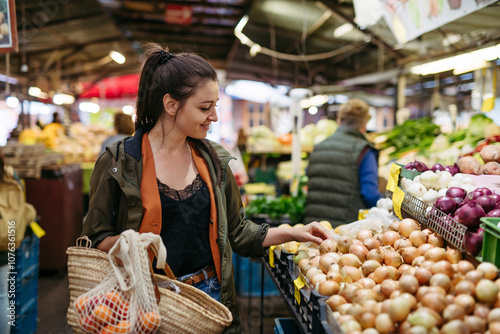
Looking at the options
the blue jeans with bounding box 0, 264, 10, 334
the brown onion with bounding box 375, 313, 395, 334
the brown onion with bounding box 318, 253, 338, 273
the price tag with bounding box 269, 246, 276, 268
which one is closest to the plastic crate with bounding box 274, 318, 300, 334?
the price tag with bounding box 269, 246, 276, 268

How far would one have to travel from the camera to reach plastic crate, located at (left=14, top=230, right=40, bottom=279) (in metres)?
3.17

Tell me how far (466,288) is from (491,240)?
0.23 m

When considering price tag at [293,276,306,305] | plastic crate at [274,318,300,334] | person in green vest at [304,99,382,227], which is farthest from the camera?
person in green vest at [304,99,382,227]

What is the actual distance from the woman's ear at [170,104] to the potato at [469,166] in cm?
178

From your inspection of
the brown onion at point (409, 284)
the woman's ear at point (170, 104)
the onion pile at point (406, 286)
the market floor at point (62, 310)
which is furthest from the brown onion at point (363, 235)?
the market floor at point (62, 310)

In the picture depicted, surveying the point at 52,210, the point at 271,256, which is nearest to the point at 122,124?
the point at 52,210

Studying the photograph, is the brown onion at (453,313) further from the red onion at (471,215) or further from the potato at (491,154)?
the potato at (491,154)

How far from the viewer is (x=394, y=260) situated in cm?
183

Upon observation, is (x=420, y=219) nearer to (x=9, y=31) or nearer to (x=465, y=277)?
(x=465, y=277)

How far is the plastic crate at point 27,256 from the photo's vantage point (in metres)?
3.17

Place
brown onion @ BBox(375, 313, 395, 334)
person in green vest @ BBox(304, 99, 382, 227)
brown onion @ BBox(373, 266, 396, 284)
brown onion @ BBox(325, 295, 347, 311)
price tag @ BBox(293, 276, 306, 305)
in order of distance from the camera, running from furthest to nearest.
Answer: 1. person in green vest @ BBox(304, 99, 382, 227)
2. price tag @ BBox(293, 276, 306, 305)
3. brown onion @ BBox(373, 266, 396, 284)
4. brown onion @ BBox(325, 295, 347, 311)
5. brown onion @ BBox(375, 313, 395, 334)

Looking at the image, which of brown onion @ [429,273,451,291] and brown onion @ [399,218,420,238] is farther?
brown onion @ [399,218,420,238]

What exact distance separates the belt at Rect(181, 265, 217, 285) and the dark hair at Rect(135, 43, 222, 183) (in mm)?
447

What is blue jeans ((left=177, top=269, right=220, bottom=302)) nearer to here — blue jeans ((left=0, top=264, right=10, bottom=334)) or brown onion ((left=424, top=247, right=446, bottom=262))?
brown onion ((left=424, top=247, right=446, bottom=262))
